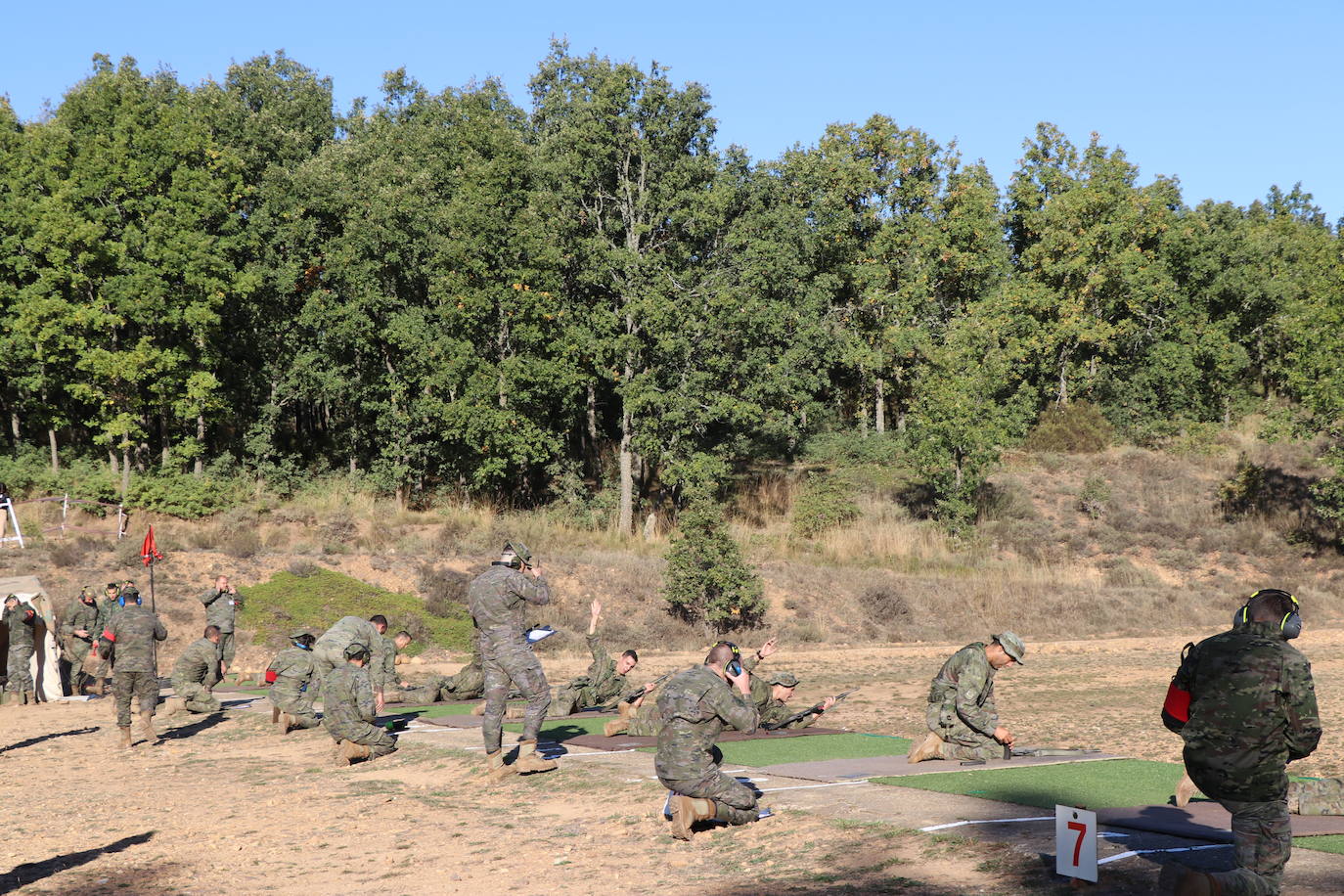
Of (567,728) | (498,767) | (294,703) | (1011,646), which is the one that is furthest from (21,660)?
(1011,646)

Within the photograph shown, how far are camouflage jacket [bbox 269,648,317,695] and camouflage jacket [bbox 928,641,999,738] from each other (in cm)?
946

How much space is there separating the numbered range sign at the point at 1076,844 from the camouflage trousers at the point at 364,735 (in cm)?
951

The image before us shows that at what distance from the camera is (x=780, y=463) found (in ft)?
159

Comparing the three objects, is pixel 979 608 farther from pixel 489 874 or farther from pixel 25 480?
pixel 25 480

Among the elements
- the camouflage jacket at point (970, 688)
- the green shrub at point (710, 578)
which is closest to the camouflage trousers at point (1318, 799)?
the camouflage jacket at point (970, 688)

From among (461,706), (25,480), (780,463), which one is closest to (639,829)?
(461,706)

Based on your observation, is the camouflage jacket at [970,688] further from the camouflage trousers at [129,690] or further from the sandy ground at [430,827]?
the camouflage trousers at [129,690]

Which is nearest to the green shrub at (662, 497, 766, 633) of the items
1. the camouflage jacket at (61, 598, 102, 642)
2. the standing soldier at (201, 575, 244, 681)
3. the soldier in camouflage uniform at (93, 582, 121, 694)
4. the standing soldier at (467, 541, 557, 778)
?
the standing soldier at (201, 575, 244, 681)

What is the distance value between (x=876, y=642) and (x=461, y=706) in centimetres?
1532

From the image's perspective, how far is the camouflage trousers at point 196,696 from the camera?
19.7 metres

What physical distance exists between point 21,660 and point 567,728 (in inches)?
459

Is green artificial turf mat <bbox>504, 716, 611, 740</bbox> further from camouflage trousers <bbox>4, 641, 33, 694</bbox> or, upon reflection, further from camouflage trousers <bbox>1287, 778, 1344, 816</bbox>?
camouflage trousers <bbox>4, 641, 33, 694</bbox>

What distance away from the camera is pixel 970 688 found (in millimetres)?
12094

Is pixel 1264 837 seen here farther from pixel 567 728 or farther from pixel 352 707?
pixel 567 728
